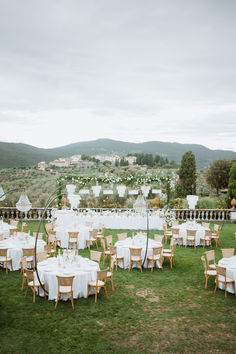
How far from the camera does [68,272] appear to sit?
24.8ft

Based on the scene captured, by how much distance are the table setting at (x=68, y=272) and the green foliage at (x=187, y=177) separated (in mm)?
15254

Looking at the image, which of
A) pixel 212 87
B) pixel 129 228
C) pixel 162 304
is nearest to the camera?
pixel 162 304

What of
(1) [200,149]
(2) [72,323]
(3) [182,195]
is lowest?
(2) [72,323]

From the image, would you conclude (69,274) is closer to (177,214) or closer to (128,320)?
(128,320)

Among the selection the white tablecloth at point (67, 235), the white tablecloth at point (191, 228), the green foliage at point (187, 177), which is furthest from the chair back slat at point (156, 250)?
the green foliage at point (187, 177)

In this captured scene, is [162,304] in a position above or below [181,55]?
below

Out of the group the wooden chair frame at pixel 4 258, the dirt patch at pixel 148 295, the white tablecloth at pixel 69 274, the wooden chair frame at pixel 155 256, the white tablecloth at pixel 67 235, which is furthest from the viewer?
the white tablecloth at pixel 67 235

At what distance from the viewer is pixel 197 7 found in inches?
470

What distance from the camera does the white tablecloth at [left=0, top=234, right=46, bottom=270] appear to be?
9.82 meters

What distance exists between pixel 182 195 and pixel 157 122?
9.20 meters

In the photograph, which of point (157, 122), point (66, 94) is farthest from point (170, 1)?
point (157, 122)

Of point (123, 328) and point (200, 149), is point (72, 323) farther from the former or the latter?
point (200, 149)

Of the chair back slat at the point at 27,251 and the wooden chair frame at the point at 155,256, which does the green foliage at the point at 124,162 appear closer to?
the wooden chair frame at the point at 155,256

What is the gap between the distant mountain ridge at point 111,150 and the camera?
36.8 metres
